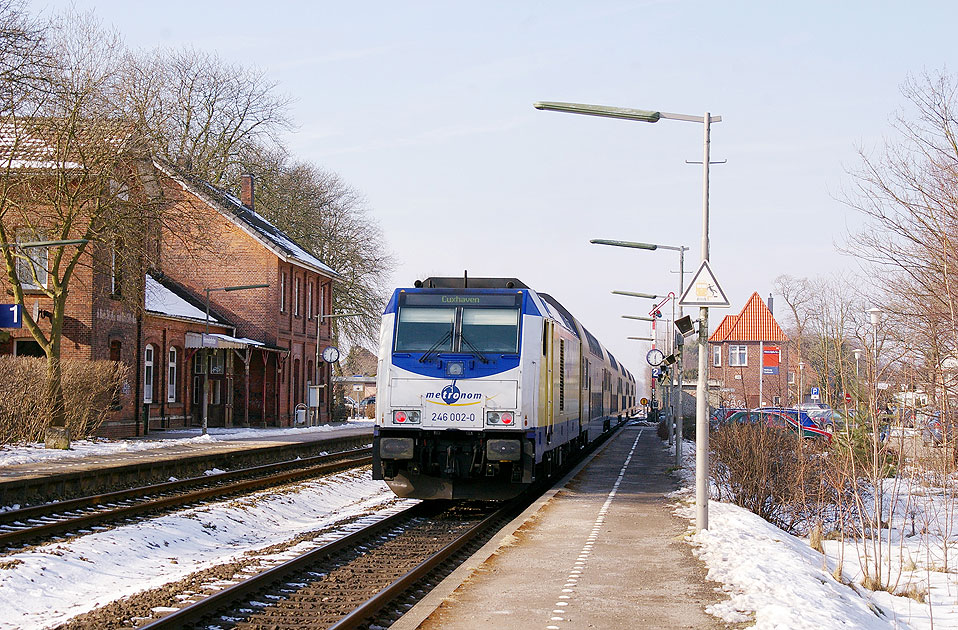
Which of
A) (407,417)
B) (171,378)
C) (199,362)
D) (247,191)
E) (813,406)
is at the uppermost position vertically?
(247,191)

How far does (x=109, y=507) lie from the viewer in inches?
632

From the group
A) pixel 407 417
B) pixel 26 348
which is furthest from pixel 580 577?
pixel 26 348

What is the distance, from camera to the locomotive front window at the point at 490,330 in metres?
15.4

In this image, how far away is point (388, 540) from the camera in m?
13.2

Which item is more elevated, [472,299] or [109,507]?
[472,299]

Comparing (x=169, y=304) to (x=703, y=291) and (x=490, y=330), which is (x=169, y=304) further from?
(x=703, y=291)

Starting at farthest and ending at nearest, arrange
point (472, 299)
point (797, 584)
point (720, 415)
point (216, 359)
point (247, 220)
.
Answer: point (247, 220)
point (216, 359)
point (720, 415)
point (472, 299)
point (797, 584)

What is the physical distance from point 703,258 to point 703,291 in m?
0.55

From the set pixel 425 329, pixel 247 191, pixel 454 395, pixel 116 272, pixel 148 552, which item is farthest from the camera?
pixel 247 191

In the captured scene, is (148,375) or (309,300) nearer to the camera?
(148,375)

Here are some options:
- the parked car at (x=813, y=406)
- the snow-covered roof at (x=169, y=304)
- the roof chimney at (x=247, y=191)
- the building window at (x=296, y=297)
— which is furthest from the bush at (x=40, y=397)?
the roof chimney at (x=247, y=191)

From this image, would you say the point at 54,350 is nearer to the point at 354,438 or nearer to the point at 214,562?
the point at 354,438

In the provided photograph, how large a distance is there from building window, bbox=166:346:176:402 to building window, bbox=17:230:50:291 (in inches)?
283

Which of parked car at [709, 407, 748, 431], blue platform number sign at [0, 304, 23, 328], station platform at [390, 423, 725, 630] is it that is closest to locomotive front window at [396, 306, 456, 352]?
station platform at [390, 423, 725, 630]
